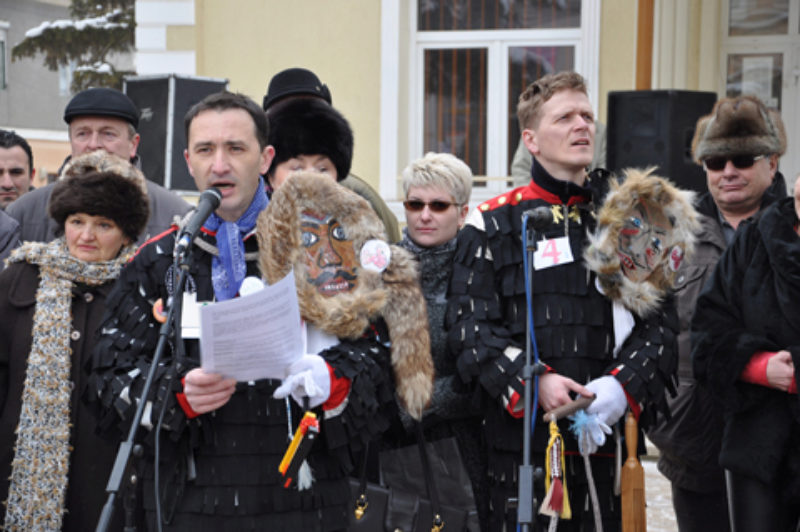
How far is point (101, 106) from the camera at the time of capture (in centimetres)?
477

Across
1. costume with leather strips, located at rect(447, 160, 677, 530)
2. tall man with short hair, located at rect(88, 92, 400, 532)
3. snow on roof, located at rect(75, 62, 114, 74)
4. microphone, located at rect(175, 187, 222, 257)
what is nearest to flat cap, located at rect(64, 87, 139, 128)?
tall man with short hair, located at rect(88, 92, 400, 532)

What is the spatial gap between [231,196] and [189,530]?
3.39ft

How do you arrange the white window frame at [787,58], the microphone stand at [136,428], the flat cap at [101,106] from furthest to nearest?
the white window frame at [787,58] < the flat cap at [101,106] < the microphone stand at [136,428]

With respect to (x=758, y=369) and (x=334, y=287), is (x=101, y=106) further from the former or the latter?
(x=758, y=369)

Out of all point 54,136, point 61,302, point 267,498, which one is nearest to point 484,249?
point 267,498

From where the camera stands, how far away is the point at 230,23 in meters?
9.55

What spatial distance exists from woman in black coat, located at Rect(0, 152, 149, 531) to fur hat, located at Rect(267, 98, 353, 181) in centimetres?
62

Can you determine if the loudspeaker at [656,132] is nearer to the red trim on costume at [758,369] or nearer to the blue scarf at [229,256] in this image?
the red trim on costume at [758,369]

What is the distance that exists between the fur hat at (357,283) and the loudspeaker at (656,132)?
3.75 m

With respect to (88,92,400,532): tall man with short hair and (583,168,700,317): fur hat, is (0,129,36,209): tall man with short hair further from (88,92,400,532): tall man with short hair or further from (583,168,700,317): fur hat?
(583,168,700,317): fur hat

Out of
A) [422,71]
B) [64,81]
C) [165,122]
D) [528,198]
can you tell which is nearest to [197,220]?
[528,198]

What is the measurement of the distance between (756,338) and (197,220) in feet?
6.76

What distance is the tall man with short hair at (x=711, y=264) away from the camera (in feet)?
14.5

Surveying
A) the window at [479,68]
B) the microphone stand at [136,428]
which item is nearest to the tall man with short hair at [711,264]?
the microphone stand at [136,428]
